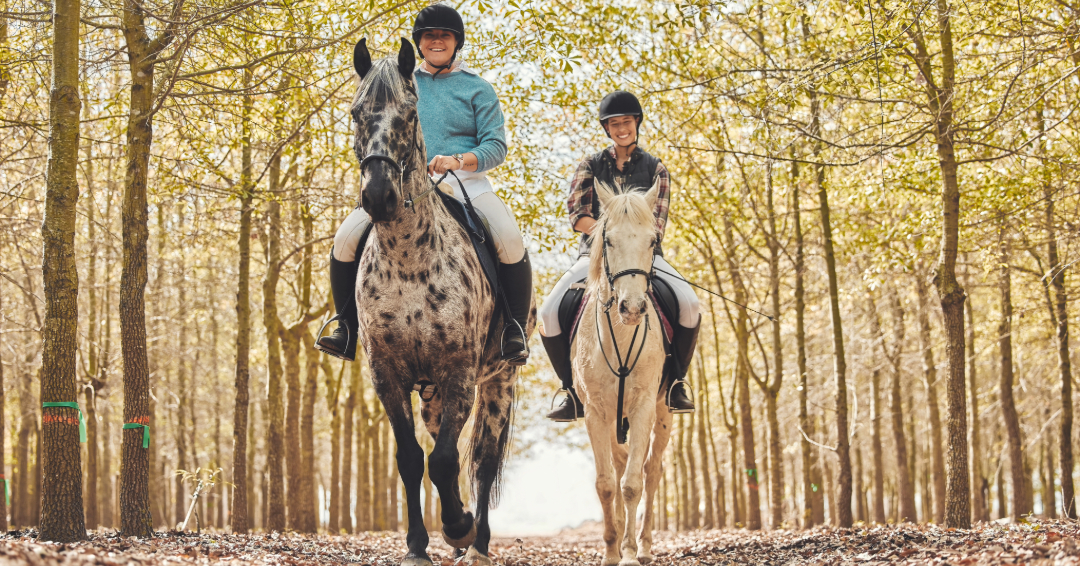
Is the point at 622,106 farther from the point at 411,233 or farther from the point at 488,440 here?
the point at 488,440

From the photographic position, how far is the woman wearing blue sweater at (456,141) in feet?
22.5

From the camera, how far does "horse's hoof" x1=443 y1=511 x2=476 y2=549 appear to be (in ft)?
21.7

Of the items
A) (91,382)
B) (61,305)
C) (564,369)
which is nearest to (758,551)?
(564,369)

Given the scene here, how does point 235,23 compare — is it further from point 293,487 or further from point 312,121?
point 293,487

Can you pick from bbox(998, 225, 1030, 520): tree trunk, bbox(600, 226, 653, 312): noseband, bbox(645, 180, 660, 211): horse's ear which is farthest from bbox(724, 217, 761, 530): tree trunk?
bbox(600, 226, 653, 312): noseband

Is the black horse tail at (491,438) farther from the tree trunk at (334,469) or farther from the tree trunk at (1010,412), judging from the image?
the tree trunk at (334,469)

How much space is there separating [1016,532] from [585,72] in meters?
10.5

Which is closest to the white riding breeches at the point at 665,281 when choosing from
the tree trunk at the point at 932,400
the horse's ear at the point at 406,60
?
the horse's ear at the point at 406,60

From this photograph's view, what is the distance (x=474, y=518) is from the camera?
707 centimetres

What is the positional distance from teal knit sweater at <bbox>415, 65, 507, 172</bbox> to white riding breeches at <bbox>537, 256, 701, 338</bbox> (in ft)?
6.61

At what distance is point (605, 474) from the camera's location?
24.1 feet

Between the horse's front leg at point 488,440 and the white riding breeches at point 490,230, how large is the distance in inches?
49.8

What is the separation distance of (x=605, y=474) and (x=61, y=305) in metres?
4.89

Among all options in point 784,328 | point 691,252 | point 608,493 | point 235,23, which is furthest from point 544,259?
point 608,493
